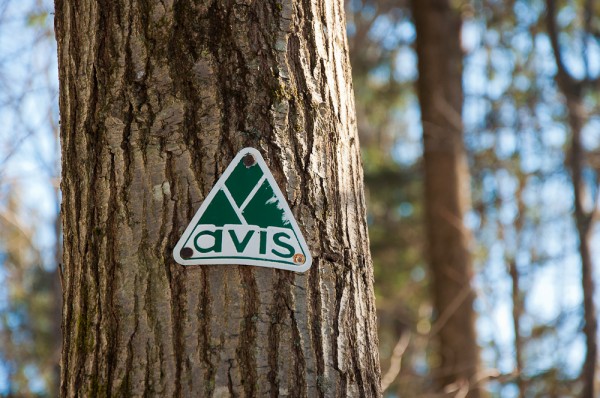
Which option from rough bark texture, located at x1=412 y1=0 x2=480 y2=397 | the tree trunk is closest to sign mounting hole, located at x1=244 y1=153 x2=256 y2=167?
the tree trunk

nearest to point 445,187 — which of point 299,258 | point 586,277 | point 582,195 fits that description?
point 582,195

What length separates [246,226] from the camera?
4.08 ft

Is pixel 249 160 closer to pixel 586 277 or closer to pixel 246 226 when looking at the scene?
pixel 246 226

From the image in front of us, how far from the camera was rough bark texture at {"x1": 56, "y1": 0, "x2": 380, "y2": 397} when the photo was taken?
1.21m

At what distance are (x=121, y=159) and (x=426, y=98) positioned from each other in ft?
19.3

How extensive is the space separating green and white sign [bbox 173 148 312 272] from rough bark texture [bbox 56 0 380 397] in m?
0.02

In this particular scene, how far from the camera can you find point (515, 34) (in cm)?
799

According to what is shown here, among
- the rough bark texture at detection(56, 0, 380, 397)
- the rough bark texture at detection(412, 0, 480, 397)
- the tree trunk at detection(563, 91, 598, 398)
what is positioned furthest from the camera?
the rough bark texture at detection(412, 0, 480, 397)

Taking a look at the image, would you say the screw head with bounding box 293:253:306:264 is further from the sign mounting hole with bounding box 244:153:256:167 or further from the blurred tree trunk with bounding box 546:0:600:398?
the blurred tree trunk with bounding box 546:0:600:398

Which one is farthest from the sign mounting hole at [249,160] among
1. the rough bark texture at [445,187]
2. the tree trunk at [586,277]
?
the rough bark texture at [445,187]

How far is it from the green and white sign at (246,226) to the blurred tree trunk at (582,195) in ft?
12.8

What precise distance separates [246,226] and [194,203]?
11cm

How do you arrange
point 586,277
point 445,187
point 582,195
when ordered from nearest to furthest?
point 586,277
point 582,195
point 445,187

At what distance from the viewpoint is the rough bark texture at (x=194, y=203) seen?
1.21 meters
